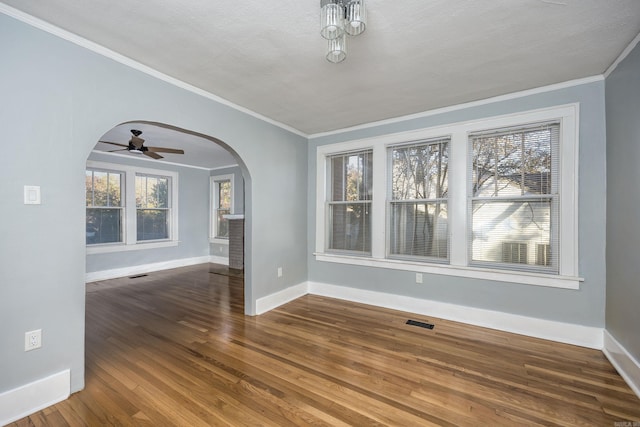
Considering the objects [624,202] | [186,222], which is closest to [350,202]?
[624,202]

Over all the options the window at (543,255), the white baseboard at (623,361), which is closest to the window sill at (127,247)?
the window at (543,255)

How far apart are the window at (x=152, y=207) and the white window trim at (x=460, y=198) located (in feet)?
14.0

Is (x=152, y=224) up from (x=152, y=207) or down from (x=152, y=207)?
down

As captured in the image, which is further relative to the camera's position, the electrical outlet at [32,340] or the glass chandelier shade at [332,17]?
the electrical outlet at [32,340]

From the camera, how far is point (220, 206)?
7.31 metres

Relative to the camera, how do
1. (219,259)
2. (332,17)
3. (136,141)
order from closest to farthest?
(332,17), (136,141), (219,259)

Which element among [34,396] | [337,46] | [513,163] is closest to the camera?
[337,46]

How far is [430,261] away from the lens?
3502 mm

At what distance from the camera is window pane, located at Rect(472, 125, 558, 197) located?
2869mm

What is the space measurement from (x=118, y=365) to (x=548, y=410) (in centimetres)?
327

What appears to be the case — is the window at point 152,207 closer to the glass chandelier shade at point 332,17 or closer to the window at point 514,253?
the glass chandelier shade at point 332,17

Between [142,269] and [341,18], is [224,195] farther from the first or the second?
[341,18]

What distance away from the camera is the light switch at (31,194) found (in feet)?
5.86

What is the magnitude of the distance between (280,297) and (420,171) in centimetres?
258
